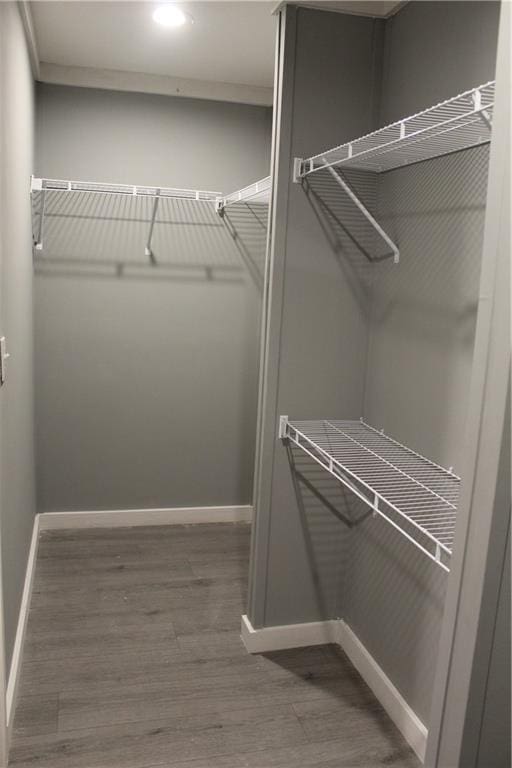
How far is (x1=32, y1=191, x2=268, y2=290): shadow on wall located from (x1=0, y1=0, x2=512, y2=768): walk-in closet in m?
0.01

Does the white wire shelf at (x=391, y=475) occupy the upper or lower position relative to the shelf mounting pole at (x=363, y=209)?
lower

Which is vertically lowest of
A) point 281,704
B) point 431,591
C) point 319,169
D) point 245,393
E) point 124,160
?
point 281,704

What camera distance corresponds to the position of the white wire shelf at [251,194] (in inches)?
96.8

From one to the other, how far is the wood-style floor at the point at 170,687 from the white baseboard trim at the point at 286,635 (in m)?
0.04

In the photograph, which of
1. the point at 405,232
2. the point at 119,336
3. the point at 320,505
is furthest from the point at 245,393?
the point at 405,232

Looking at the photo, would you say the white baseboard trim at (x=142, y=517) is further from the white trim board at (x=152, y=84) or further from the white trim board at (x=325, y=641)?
the white trim board at (x=152, y=84)

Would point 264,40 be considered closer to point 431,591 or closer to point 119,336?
point 119,336

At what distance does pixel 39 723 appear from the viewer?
76.9 inches

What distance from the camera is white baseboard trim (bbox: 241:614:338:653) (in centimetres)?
238

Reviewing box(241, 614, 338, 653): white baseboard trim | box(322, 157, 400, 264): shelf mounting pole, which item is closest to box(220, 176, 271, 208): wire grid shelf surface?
box(322, 157, 400, 264): shelf mounting pole

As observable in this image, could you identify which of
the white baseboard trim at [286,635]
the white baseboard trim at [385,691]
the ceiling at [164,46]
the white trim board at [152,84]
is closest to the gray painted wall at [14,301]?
the ceiling at [164,46]

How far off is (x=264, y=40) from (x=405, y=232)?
112cm

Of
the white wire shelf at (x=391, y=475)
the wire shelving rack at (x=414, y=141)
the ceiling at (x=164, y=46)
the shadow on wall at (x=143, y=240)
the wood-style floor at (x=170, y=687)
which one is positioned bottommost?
the wood-style floor at (x=170, y=687)

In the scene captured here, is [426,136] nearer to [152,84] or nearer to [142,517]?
[152,84]
